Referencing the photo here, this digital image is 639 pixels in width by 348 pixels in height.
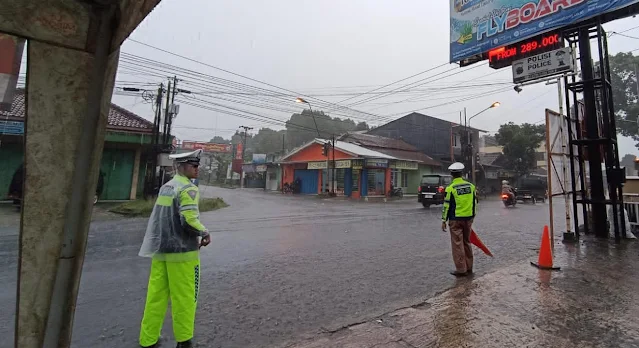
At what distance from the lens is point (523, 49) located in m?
9.87

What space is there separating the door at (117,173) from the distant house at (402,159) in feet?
67.0

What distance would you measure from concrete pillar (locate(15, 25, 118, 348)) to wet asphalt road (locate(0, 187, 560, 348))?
5.40 feet

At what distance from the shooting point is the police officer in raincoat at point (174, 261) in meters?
2.87

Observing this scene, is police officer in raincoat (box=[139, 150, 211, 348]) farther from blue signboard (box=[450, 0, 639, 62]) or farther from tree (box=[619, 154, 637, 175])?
tree (box=[619, 154, 637, 175])

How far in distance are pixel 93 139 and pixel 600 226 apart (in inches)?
417

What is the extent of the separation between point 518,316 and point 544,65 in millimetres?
7472

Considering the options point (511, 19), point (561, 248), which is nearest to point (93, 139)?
point (561, 248)

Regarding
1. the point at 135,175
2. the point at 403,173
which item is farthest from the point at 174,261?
the point at 403,173

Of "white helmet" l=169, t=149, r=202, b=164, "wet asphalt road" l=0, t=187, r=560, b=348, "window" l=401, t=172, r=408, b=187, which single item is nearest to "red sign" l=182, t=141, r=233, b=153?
"window" l=401, t=172, r=408, b=187

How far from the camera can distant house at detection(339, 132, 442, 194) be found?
3162 cm

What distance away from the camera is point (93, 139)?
1645 millimetres

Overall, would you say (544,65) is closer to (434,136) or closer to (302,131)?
(434,136)

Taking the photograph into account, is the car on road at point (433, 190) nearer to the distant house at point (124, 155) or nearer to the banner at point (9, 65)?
the distant house at point (124, 155)

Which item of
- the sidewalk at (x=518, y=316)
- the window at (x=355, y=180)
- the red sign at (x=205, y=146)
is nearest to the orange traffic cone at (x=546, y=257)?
the sidewalk at (x=518, y=316)
